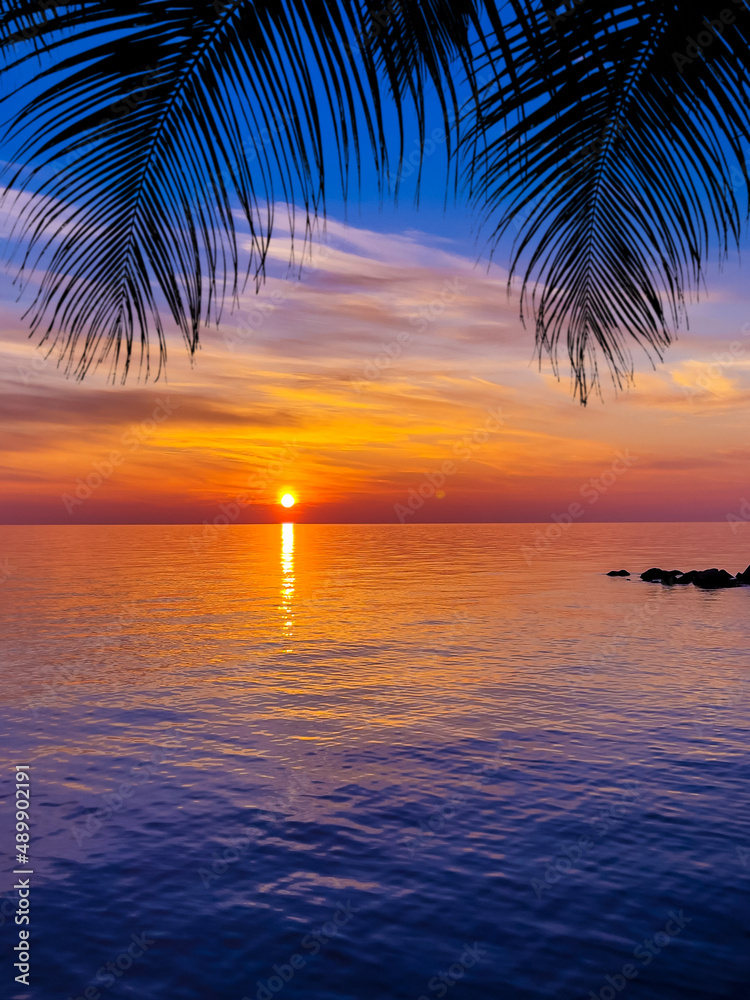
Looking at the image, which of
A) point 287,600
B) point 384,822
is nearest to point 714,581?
point 287,600

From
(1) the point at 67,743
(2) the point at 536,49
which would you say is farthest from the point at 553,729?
(2) the point at 536,49

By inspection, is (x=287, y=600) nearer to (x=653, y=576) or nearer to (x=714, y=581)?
(x=653, y=576)

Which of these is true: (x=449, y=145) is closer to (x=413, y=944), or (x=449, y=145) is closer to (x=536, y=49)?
(x=536, y=49)

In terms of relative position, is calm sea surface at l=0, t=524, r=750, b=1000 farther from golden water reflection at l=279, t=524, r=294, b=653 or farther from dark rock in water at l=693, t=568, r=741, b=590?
dark rock in water at l=693, t=568, r=741, b=590

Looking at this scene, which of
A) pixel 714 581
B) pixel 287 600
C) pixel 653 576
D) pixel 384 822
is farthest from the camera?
A: pixel 653 576

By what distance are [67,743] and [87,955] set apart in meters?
8.63

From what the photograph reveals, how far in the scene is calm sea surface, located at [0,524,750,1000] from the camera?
814 centimetres

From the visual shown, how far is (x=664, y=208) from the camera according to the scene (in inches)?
153

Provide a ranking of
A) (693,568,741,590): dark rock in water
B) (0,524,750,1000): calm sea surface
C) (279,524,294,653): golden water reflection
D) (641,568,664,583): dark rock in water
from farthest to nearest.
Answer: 1. (641,568,664,583): dark rock in water
2. (693,568,741,590): dark rock in water
3. (279,524,294,653): golden water reflection
4. (0,524,750,1000): calm sea surface

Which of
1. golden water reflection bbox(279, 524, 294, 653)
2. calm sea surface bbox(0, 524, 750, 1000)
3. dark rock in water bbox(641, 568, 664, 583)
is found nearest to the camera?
calm sea surface bbox(0, 524, 750, 1000)

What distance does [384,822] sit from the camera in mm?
11711

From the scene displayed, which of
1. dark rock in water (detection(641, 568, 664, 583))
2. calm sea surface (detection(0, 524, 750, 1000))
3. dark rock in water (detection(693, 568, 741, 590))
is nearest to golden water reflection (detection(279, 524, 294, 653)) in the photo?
calm sea surface (detection(0, 524, 750, 1000))

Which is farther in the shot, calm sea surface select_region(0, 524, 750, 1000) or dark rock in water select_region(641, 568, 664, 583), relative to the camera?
dark rock in water select_region(641, 568, 664, 583)

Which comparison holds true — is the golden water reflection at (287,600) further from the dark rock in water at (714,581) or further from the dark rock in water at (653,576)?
the dark rock in water at (714,581)
